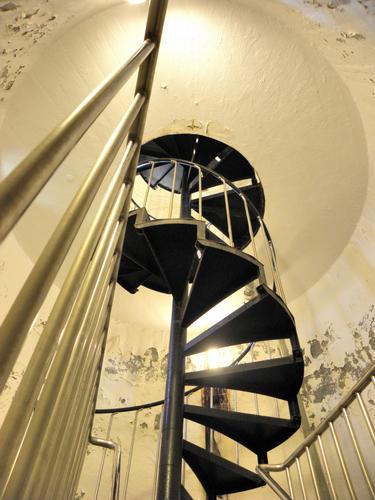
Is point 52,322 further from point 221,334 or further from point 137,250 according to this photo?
point 137,250

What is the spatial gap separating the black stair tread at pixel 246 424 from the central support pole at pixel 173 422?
0.58 feet

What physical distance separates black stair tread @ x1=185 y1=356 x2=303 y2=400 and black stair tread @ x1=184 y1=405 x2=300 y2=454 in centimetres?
17

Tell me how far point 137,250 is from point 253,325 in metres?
1.07

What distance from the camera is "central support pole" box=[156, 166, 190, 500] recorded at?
5.97 feet

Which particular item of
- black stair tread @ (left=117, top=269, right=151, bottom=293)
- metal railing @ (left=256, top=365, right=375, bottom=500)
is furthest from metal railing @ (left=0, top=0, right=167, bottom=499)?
black stair tread @ (left=117, top=269, right=151, bottom=293)

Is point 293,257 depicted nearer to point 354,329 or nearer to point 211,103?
point 354,329

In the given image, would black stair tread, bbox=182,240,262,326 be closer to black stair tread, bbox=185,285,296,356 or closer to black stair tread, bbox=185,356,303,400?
black stair tread, bbox=185,285,296,356

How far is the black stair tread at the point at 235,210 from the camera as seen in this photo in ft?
10.7

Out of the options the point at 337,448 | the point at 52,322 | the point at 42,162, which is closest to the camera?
the point at 42,162

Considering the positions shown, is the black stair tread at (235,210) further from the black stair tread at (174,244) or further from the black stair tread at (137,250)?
the black stair tread at (174,244)

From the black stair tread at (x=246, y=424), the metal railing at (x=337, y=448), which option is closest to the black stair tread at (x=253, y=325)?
the black stair tread at (x=246, y=424)

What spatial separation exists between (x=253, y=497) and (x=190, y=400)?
1040mm

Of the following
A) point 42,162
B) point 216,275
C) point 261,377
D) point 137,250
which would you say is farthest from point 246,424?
point 42,162

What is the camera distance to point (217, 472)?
2.30 m
